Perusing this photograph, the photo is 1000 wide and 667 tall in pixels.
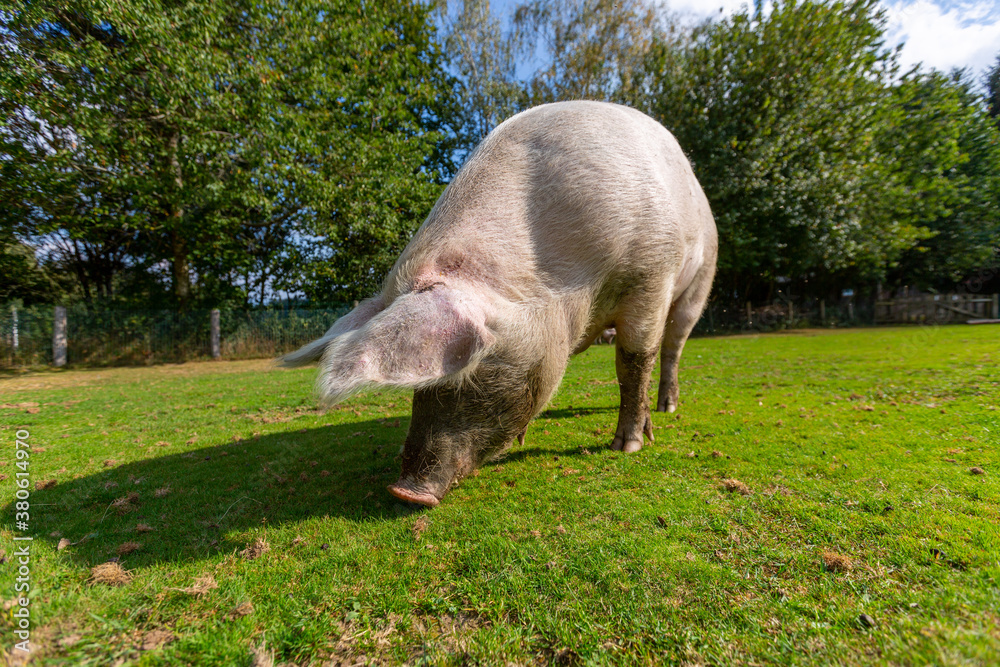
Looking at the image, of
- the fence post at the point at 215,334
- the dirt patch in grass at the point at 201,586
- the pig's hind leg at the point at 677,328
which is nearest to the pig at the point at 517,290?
the dirt patch in grass at the point at 201,586

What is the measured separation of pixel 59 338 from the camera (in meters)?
13.4

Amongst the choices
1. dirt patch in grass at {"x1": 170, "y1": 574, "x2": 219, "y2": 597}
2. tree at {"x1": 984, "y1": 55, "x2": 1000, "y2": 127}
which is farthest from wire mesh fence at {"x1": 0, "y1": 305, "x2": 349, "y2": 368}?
tree at {"x1": 984, "y1": 55, "x2": 1000, "y2": 127}

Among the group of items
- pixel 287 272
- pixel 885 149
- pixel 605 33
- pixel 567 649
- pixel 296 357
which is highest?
pixel 605 33

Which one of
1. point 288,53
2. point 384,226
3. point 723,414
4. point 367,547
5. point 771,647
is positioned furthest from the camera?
point 384,226

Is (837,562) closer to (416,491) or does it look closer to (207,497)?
(416,491)

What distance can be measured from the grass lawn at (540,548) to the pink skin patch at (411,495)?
16 cm

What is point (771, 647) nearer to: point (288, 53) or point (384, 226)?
point (384, 226)

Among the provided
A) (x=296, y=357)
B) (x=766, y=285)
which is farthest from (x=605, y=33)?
(x=296, y=357)

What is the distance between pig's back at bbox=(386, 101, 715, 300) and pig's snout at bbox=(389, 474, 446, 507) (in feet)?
3.91

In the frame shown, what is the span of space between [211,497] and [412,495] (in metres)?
1.67

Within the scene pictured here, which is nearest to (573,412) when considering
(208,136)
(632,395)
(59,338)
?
(632,395)

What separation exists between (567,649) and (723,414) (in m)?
4.31

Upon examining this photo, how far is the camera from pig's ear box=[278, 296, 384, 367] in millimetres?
2541

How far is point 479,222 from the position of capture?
112 inches
